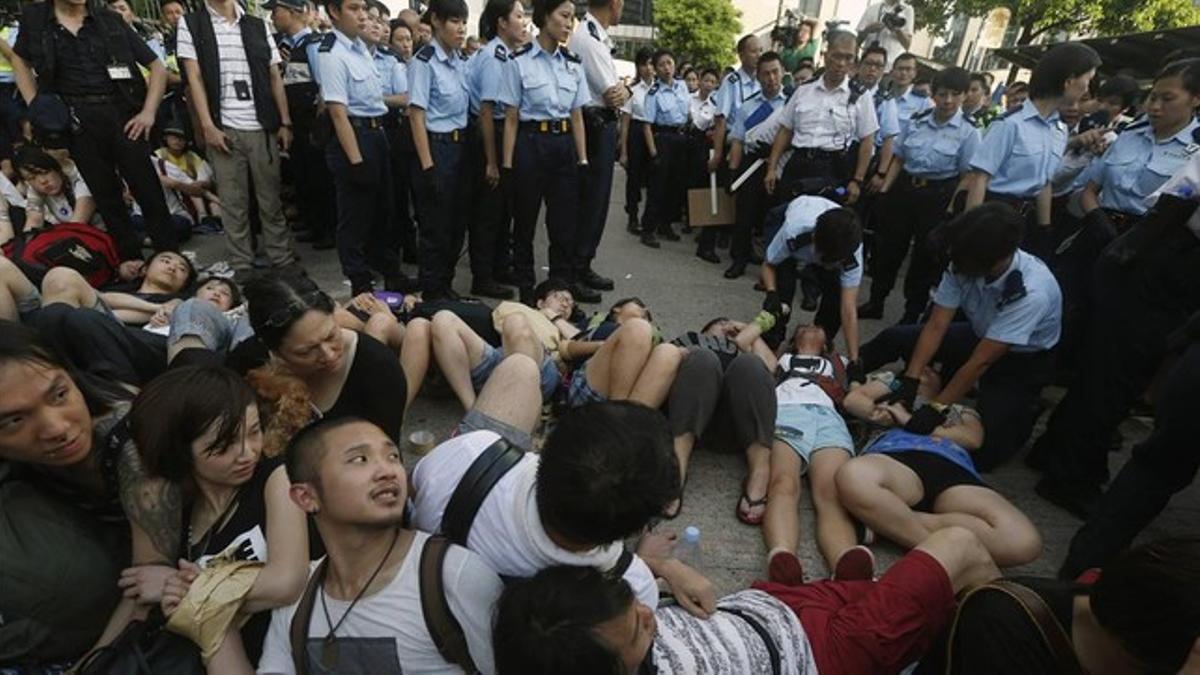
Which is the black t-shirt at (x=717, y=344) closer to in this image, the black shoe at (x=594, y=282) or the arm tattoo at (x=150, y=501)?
the black shoe at (x=594, y=282)

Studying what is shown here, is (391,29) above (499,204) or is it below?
above

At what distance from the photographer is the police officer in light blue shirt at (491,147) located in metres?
3.63

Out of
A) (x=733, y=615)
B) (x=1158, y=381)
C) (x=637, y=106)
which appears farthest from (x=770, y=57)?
(x=733, y=615)

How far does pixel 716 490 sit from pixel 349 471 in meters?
1.69

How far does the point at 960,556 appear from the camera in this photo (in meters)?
1.68

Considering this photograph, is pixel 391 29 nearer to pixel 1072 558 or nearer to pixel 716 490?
pixel 716 490

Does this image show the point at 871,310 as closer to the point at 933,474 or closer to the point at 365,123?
the point at 933,474

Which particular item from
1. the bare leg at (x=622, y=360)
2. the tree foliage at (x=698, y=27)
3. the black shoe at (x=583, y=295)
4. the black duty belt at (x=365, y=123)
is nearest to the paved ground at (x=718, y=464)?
the black shoe at (x=583, y=295)

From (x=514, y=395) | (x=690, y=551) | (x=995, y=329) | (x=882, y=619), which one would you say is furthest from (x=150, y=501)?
(x=995, y=329)

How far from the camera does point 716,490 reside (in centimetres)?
255

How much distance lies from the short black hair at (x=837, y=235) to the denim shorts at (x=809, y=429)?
2.88 feet

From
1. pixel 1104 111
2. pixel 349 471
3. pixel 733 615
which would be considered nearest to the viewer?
pixel 349 471

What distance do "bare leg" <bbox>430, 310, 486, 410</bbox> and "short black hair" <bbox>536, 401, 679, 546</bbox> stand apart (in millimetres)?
1464

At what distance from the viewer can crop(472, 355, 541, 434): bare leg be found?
2.12 m
